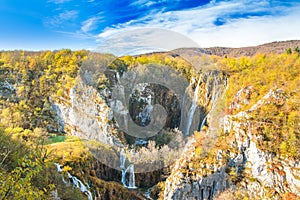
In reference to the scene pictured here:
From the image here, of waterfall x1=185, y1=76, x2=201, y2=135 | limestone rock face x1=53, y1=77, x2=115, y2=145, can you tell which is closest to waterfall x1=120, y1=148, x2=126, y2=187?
limestone rock face x1=53, y1=77, x2=115, y2=145

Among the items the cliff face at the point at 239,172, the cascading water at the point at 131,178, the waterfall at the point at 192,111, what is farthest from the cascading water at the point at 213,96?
the cascading water at the point at 131,178

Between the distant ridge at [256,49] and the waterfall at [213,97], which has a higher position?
the distant ridge at [256,49]

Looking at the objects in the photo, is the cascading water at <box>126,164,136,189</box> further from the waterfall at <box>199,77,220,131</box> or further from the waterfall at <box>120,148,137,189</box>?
the waterfall at <box>199,77,220,131</box>

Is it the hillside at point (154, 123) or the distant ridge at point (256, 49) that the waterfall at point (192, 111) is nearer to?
the hillside at point (154, 123)

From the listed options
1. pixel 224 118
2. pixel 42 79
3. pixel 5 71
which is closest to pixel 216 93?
pixel 224 118

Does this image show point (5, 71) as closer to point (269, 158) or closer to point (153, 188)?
point (153, 188)

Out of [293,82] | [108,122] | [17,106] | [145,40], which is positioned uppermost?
[145,40]

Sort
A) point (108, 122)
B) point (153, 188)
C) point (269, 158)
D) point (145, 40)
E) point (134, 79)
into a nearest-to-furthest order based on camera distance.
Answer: point (145, 40), point (269, 158), point (153, 188), point (108, 122), point (134, 79)

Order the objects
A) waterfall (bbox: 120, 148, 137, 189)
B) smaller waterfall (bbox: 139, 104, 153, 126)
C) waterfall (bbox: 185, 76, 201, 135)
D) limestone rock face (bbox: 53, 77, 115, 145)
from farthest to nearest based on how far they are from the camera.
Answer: smaller waterfall (bbox: 139, 104, 153, 126), waterfall (bbox: 185, 76, 201, 135), limestone rock face (bbox: 53, 77, 115, 145), waterfall (bbox: 120, 148, 137, 189)
